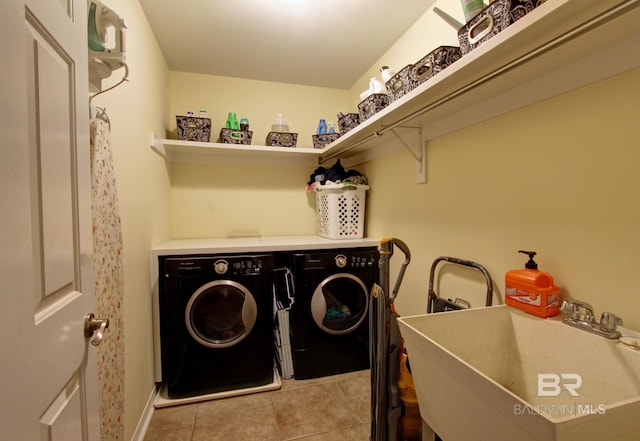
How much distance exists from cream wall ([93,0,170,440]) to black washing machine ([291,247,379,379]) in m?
0.91

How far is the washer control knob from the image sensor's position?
1.82 m

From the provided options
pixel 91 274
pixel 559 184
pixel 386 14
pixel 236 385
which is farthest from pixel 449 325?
pixel 386 14

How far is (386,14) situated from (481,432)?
6.74 ft

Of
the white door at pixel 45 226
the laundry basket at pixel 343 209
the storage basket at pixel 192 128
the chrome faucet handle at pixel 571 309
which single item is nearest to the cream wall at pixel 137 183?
the storage basket at pixel 192 128

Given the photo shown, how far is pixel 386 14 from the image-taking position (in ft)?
5.74

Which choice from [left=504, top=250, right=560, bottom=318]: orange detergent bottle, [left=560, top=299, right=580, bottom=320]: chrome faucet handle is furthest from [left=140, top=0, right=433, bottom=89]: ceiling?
[left=560, top=299, right=580, bottom=320]: chrome faucet handle

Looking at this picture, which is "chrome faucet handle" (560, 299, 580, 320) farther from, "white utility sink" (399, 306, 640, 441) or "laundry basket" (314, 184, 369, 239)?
"laundry basket" (314, 184, 369, 239)

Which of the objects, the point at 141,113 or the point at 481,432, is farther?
the point at 141,113

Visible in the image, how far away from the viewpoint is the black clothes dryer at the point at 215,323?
1782 mm

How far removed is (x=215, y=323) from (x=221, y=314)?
7 centimetres

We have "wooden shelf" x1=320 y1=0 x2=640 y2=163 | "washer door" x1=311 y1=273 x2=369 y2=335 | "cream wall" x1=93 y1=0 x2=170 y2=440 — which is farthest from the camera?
"washer door" x1=311 y1=273 x2=369 y2=335

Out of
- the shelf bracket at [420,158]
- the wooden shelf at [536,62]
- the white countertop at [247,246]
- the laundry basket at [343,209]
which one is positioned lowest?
the white countertop at [247,246]

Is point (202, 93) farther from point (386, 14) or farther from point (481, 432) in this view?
point (481, 432)

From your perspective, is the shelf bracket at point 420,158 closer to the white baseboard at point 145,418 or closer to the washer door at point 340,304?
the washer door at point 340,304
